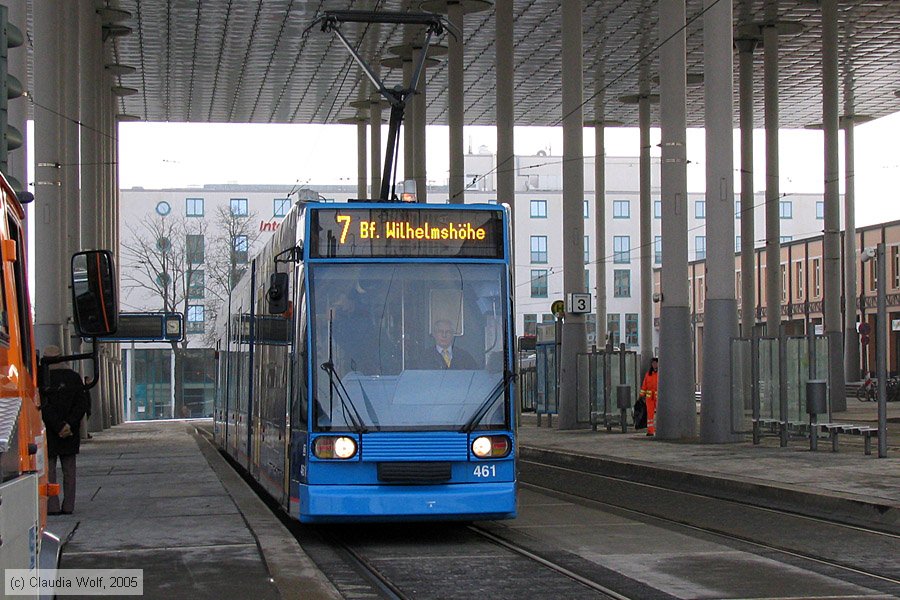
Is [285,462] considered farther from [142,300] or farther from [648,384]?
[142,300]

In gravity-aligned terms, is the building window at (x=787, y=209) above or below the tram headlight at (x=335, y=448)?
above

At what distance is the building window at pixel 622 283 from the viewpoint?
323 ft

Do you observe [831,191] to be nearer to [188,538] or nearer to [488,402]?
[488,402]

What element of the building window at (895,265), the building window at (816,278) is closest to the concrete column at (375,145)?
the building window at (895,265)

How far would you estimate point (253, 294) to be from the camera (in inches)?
703

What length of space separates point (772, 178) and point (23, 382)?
4790 centimetres

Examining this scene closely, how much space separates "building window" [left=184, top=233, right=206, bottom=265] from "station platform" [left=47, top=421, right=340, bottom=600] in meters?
56.3

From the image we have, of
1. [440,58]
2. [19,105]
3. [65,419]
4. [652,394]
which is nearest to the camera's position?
[65,419]

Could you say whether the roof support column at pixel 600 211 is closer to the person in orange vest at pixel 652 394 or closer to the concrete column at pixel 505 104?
the concrete column at pixel 505 104

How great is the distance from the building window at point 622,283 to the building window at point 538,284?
5.18 metres

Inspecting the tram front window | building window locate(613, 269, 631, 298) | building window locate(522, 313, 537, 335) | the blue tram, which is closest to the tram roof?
building window locate(522, 313, 537, 335)

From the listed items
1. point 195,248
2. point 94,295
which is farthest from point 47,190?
point 195,248

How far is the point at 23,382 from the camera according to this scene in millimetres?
6086

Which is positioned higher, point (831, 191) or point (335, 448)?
point (831, 191)
